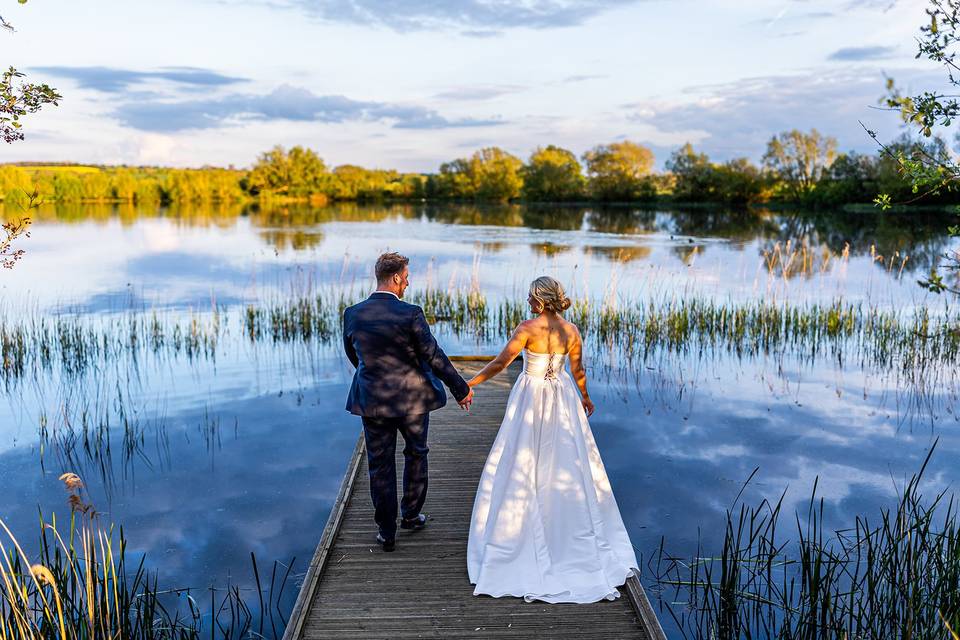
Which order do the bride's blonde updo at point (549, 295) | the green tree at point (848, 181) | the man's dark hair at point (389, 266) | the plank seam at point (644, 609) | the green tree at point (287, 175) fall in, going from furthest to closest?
1. the green tree at point (287, 175)
2. the green tree at point (848, 181)
3. the bride's blonde updo at point (549, 295)
4. the man's dark hair at point (389, 266)
5. the plank seam at point (644, 609)

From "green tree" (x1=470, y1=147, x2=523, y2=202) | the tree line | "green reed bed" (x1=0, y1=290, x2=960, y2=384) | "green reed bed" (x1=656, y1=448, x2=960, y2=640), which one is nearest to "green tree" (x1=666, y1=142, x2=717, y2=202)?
the tree line

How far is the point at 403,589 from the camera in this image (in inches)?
171

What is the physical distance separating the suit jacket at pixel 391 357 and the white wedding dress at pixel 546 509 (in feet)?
2.08

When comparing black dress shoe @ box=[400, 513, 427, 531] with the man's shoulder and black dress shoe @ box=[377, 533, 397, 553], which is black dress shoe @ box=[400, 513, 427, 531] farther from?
the man's shoulder

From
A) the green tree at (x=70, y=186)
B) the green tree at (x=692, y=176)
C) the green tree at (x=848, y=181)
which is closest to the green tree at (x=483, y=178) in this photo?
the green tree at (x=692, y=176)

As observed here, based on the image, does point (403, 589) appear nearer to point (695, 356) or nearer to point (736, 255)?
point (695, 356)

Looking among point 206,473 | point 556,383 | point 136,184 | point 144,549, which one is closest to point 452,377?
point 556,383

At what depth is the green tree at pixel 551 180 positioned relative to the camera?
76.3 m

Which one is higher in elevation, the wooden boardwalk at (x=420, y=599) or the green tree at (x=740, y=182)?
the green tree at (x=740, y=182)

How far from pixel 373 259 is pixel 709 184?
4982 centimetres

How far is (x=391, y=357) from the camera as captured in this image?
452 centimetres

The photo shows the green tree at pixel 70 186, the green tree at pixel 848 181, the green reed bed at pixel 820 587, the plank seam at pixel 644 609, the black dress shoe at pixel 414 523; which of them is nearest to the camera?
the plank seam at pixel 644 609

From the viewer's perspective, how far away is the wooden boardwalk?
392 centimetres

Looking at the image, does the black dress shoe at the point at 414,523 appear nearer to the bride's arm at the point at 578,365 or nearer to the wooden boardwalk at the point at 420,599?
the wooden boardwalk at the point at 420,599
